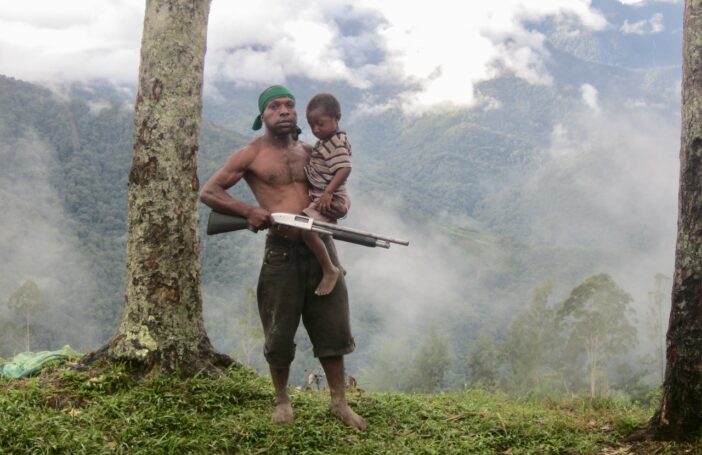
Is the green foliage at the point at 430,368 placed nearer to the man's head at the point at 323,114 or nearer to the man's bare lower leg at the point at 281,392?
the man's bare lower leg at the point at 281,392

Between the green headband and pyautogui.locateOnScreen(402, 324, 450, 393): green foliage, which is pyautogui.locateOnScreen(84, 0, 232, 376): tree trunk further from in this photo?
pyautogui.locateOnScreen(402, 324, 450, 393): green foliage

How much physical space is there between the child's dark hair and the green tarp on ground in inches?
145

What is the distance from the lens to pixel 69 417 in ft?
16.2

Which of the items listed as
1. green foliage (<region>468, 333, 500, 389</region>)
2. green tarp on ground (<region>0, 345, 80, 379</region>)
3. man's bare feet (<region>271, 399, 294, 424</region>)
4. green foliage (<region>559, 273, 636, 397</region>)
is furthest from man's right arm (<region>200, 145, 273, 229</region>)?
green foliage (<region>468, 333, 500, 389</region>)

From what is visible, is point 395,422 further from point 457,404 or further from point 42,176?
point 42,176

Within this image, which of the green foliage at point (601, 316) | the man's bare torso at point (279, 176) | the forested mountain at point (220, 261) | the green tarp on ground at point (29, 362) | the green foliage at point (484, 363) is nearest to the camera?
the man's bare torso at point (279, 176)

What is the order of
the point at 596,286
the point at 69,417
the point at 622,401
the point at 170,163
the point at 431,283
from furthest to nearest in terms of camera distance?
the point at 431,283 → the point at 596,286 → the point at 622,401 → the point at 170,163 → the point at 69,417

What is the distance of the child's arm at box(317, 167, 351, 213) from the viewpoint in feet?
16.2

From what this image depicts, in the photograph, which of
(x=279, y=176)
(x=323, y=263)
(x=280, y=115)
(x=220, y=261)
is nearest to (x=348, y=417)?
(x=323, y=263)

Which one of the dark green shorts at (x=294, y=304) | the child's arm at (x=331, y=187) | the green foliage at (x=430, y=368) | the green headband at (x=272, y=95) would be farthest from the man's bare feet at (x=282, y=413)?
the green foliage at (x=430, y=368)

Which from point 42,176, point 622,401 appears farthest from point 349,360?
point 622,401

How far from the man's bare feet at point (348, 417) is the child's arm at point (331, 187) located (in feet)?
5.36

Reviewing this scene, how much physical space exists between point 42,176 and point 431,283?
206 feet

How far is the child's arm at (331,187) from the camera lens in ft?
16.2
